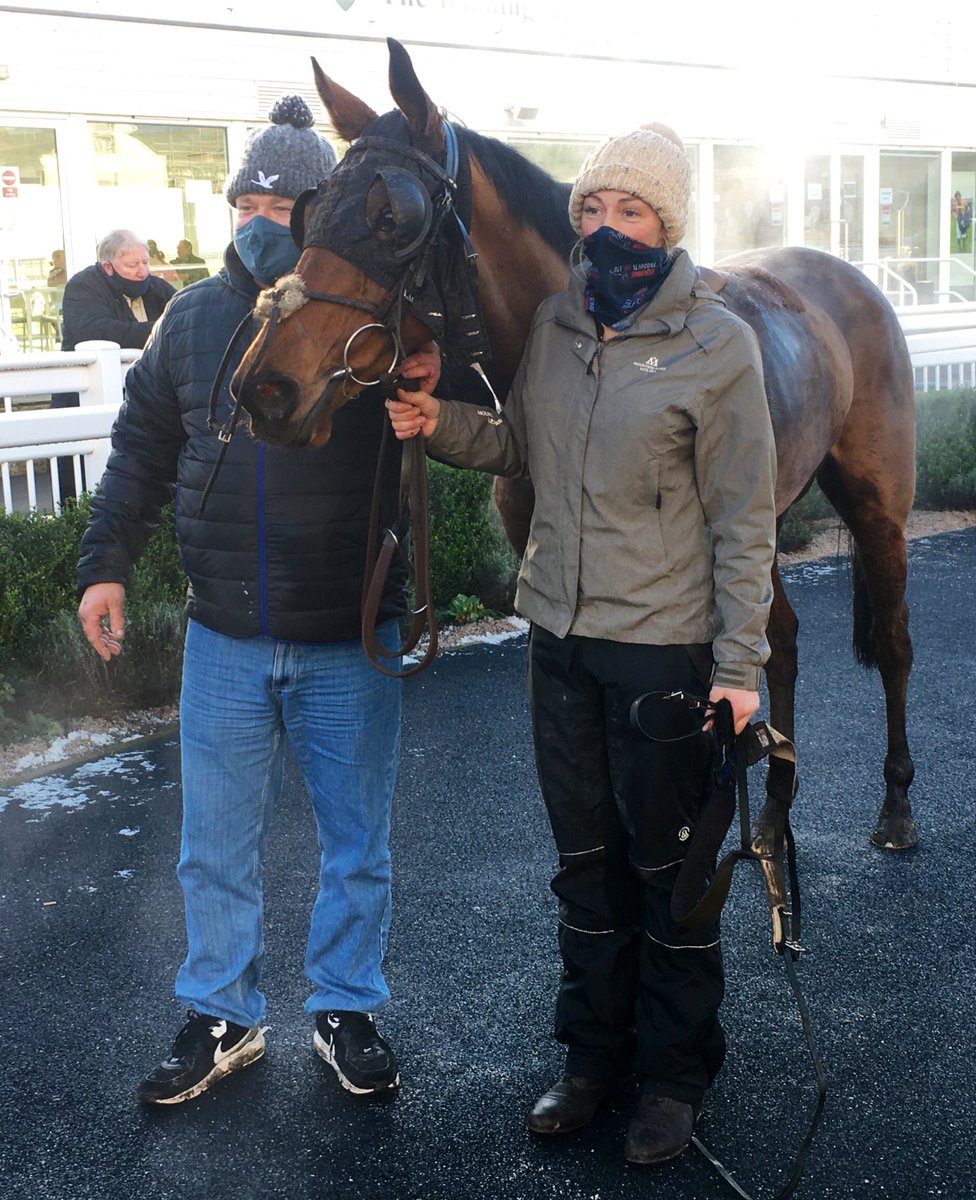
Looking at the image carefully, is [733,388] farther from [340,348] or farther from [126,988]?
[126,988]

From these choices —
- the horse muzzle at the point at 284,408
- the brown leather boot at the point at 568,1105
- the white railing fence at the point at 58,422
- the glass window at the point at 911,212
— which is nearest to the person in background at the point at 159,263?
the white railing fence at the point at 58,422

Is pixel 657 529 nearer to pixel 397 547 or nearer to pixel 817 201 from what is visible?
pixel 397 547

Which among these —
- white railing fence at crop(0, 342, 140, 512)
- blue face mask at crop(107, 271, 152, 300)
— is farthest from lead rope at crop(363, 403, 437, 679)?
blue face mask at crop(107, 271, 152, 300)

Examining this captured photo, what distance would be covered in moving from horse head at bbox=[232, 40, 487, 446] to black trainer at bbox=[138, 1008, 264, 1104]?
142cm

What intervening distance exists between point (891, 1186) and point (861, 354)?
Answer: 2.93 m

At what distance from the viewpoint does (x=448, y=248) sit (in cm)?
257

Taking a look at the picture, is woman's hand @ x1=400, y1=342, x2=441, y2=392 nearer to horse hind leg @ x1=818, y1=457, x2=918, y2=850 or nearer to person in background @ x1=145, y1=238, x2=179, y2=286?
horse hind leg @ x1=818, y1=457, x2=918, y2=850

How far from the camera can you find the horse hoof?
429 centimetres

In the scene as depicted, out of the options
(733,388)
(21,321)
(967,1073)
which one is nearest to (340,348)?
(733,388)

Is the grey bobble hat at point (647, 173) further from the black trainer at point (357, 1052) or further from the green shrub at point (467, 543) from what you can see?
the green shrub at point (467, 543)

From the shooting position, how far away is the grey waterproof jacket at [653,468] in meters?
2.52

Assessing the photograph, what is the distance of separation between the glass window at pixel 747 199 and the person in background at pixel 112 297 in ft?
33.8

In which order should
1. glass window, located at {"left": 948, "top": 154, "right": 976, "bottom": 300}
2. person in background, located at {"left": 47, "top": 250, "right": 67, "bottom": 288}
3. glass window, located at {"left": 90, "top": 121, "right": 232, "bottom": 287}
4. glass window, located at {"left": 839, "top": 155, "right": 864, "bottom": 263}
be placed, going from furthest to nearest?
glass window, located at {"left": 948, "top": 154, "right": 976, "bottom": 300} < glass window, located at {"left": 839, "top": 155, "right": 864, "bottom": 263} < glass window, located at {"left": 90, "top": 121, "right": 232, "bottom": 287} < person in background, located at {"left": 47, "top": 250, "right": 67, "bottom": 288}

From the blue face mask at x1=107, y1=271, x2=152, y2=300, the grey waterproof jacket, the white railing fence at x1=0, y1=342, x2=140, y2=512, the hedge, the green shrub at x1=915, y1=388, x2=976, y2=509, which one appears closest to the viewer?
the grey waterproof jacket
